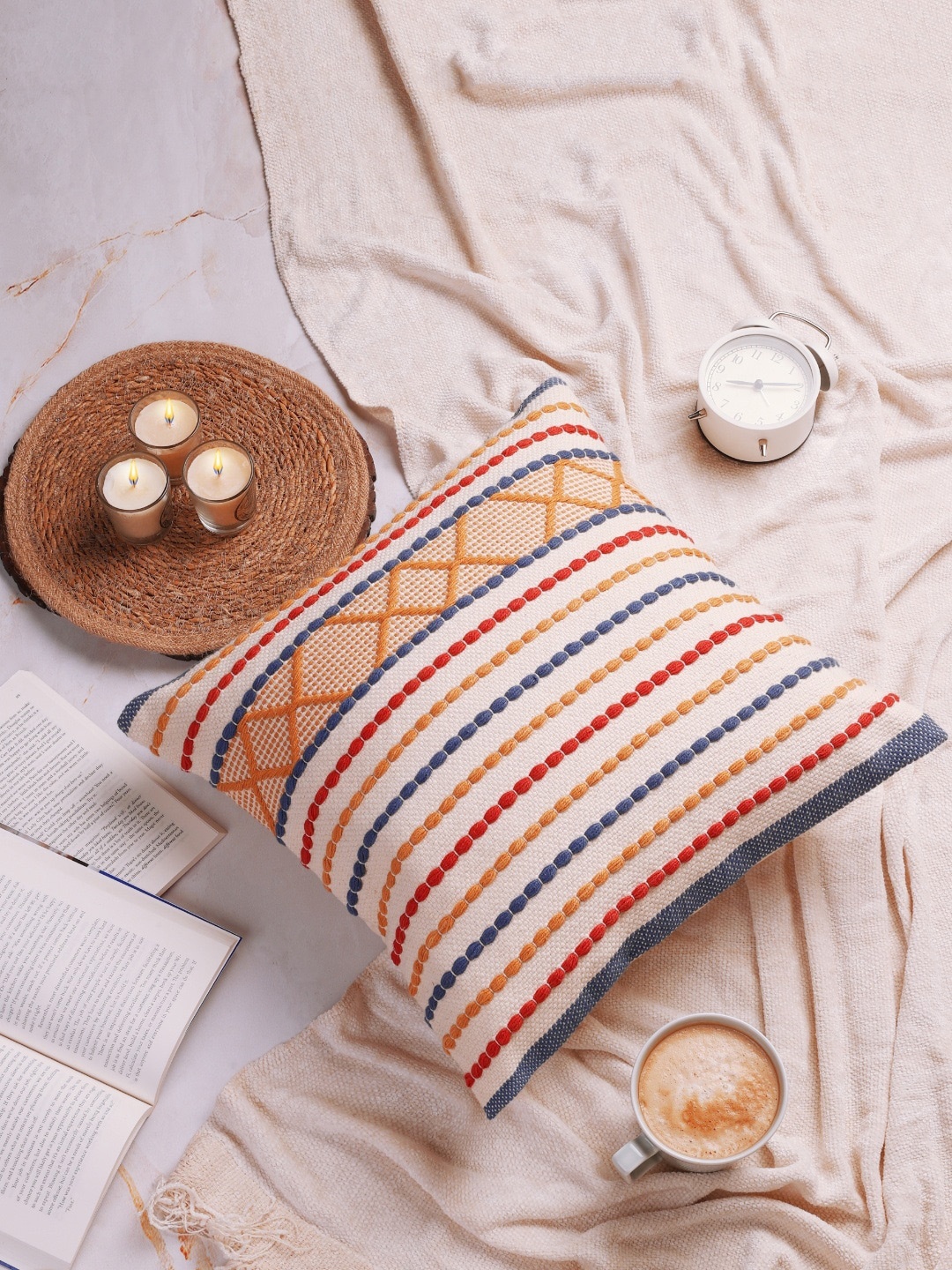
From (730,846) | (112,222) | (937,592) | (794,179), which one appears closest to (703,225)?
(794,179)

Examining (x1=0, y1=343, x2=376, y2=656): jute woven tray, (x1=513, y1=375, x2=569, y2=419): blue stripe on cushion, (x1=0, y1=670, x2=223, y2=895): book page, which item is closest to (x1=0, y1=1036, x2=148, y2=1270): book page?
(x1=0, y1=670, x2=223, y2=895): book page

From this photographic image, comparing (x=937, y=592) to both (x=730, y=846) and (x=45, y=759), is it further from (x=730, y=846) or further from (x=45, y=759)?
(x=45, y=759)

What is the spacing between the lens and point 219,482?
127 cm

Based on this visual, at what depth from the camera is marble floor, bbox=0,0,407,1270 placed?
1.11 m

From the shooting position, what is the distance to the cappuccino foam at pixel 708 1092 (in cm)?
87

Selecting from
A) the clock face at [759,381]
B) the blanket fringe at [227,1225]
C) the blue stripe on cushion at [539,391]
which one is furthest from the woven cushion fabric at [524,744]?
the clock face at [759,381]

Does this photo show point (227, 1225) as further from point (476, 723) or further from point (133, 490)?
point (133, 490)

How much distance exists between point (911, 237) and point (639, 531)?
0.69m

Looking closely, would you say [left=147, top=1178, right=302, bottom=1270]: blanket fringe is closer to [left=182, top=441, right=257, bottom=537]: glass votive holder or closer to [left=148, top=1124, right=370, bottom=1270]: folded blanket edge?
[left=148, top=1124, right=370, bottom=1270]: folded blanket edge

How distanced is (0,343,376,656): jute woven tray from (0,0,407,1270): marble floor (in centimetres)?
5

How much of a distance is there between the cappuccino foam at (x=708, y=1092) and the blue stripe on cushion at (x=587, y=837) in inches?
5.9

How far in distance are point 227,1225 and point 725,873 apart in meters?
0.51

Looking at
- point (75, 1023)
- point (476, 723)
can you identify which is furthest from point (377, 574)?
point (75, 1023)

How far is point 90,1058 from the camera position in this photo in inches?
42.9
